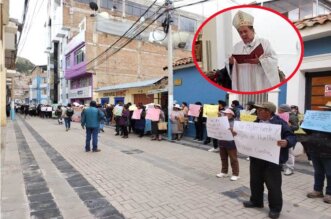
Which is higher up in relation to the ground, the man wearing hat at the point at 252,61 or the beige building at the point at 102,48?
the beige building at the point at 102,48

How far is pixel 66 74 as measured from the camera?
3678 centimetres

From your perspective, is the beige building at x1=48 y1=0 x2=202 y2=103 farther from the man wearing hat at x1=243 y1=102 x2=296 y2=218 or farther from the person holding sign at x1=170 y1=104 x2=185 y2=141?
the man wearing hat at x1=243 y1=102 x2=296 y2=218

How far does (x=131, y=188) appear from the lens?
5.50m

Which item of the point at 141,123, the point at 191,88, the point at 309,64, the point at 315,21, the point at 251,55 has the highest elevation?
the point at 315,21

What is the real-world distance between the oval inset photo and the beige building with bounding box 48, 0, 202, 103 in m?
26.0

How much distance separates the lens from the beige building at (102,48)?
3056 cm

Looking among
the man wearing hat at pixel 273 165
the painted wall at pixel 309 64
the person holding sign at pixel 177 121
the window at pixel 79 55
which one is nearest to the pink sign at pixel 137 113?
the person holding sign at pixel 177 121

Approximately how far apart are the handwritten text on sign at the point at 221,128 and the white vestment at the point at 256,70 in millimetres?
4050

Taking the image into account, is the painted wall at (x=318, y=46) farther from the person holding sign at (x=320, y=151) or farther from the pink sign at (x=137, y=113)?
the pink sign at (x=137, y=113)

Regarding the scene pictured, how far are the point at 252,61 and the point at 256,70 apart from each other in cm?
6

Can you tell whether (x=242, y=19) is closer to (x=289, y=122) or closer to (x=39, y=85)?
(x=289, y=122)

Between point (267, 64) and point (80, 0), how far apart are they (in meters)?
39.2

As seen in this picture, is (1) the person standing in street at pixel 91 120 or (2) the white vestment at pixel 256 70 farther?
(1) the person standing in street at pixel 91 120

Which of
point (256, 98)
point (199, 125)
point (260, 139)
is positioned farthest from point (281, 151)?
point (199, 125)
